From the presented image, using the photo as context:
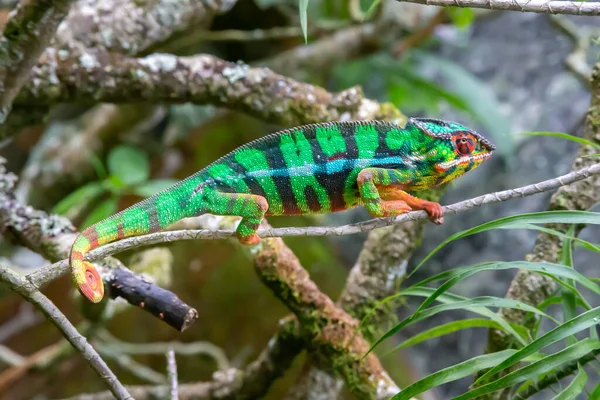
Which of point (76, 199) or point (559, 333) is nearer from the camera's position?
point (559, 333)

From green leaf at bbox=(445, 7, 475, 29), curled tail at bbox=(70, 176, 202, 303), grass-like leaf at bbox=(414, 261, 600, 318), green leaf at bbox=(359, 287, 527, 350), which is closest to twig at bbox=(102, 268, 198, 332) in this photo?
curled tail at bbox=(70, 176, 202, 303)

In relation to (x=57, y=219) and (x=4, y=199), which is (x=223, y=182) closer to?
(x=57, y=219)

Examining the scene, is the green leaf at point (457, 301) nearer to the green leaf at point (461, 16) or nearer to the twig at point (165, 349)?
the twig at point (165, 349)

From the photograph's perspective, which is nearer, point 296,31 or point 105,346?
point 105,346

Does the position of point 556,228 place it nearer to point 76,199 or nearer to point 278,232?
point 278,232

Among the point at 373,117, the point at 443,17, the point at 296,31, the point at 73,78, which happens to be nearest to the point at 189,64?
the point at 73,78

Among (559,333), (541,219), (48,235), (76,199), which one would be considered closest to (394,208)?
(541,219)

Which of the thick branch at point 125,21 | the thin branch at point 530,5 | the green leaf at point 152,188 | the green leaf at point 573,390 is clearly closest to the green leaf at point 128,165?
the green leaf at point 152,188
